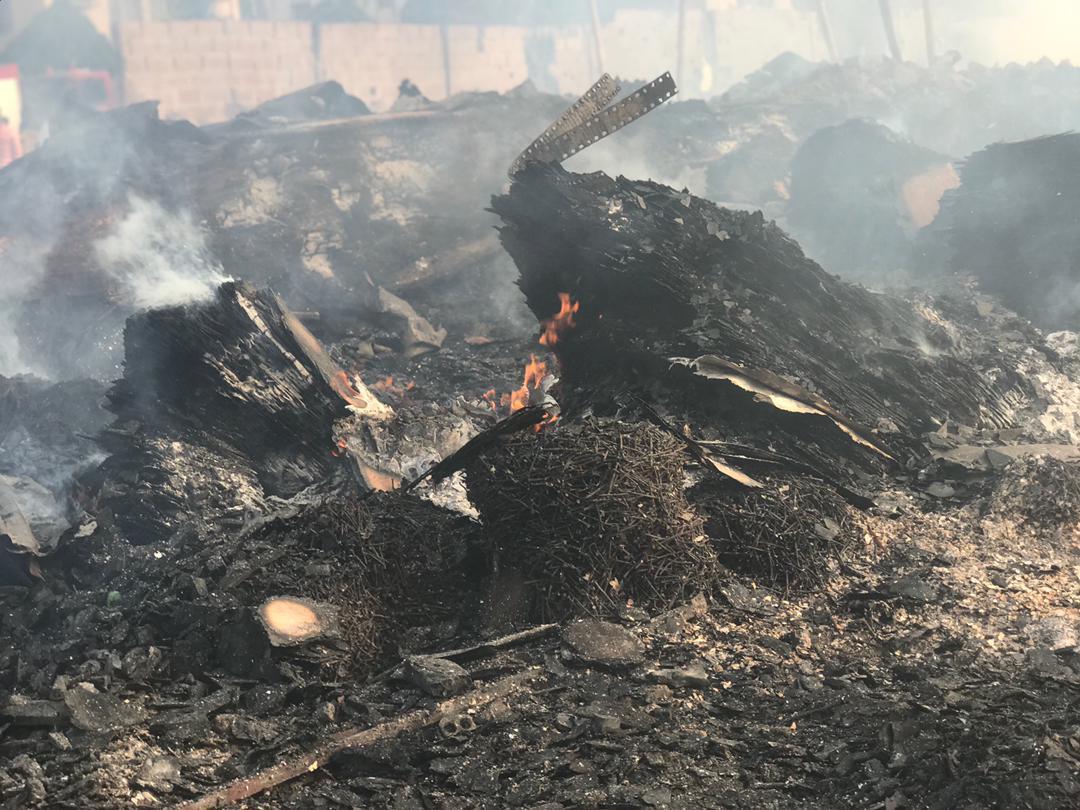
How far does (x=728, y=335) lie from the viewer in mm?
7992

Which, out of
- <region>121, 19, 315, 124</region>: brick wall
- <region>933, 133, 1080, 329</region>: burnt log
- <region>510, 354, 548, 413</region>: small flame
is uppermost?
<region>121, 19, 315, 124</region>: brick wall

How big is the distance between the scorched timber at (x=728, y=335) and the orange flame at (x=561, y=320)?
8 centimetres

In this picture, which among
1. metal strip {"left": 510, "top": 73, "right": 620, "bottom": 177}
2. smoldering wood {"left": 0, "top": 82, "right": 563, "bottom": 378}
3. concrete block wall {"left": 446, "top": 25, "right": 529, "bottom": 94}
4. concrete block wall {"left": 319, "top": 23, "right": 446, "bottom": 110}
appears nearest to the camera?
metal strip {"left": 510, "top": 73, "right": 620, "bottom": 177}

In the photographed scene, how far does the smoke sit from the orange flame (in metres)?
6.72

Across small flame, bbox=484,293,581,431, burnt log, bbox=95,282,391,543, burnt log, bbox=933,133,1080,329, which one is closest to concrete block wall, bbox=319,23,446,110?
burnt log, bbox=933,133,1080,329

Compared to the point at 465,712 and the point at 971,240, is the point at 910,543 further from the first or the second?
the point at 971,240

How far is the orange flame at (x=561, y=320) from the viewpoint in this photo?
8867 mm

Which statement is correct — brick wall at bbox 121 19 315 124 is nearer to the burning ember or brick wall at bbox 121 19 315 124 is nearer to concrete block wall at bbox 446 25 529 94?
concrete block wall at bbox 446 25 529 94

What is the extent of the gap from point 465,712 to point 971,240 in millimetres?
12066

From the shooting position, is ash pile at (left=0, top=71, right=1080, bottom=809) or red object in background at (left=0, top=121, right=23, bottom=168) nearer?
ash pile at (left=0, top=71, right=1080, bottom=809)

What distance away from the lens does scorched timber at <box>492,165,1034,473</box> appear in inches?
301

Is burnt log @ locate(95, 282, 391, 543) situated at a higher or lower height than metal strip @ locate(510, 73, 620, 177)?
lower

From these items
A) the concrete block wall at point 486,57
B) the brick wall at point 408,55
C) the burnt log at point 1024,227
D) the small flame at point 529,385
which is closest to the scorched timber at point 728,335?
the small flame at point 529,385

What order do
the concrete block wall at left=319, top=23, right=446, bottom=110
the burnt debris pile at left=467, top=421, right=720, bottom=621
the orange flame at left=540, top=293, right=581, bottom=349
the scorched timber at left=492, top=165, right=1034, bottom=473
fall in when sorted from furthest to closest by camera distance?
the concrete block wall at left=319, top=23, right=446, bottom=110, the orange flame at left=540, top=293, right=581, bottom=349, the scorched timber at left=492, top=165, right=1034, bottom=473, the burnt debris pile at left=467, top=421, right=720, bottom=621
